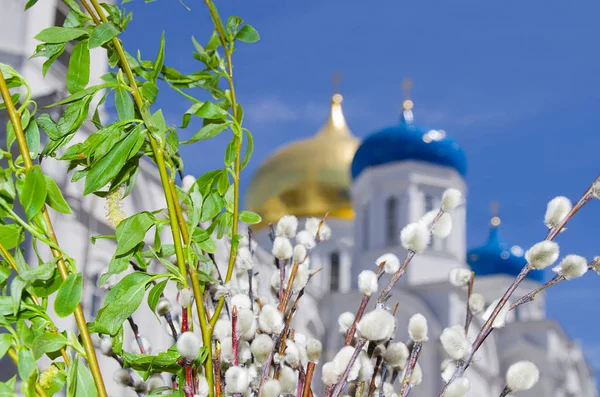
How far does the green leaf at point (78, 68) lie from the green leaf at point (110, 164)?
4.1 inches

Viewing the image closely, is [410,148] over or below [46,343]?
below

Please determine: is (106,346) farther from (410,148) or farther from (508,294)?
(410,148)

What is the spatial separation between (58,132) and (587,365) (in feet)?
66.0

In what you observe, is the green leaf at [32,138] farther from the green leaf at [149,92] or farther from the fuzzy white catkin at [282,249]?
the fuzzy white catkin at [282,249]

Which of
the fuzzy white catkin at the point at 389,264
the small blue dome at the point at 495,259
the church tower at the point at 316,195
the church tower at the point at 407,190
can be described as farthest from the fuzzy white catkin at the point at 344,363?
→ the small blue dome at the point at 495,259

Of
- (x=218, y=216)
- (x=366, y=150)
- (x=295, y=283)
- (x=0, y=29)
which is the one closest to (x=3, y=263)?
(x=218, y=216)

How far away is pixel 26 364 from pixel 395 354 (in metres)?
0.48

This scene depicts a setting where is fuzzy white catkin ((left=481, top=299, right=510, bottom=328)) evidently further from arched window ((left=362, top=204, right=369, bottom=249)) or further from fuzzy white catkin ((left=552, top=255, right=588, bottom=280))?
arched window ((left=362, top=204, right=369, bottom=249))

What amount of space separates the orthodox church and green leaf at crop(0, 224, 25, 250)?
6205mm

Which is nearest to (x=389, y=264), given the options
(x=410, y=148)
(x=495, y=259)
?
→ (x=410, y=148)

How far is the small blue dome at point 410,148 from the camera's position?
532 inches

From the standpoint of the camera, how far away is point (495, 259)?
17.0 metres

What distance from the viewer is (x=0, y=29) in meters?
8.54

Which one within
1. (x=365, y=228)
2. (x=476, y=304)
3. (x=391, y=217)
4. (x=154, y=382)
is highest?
(x=476, y=304)
